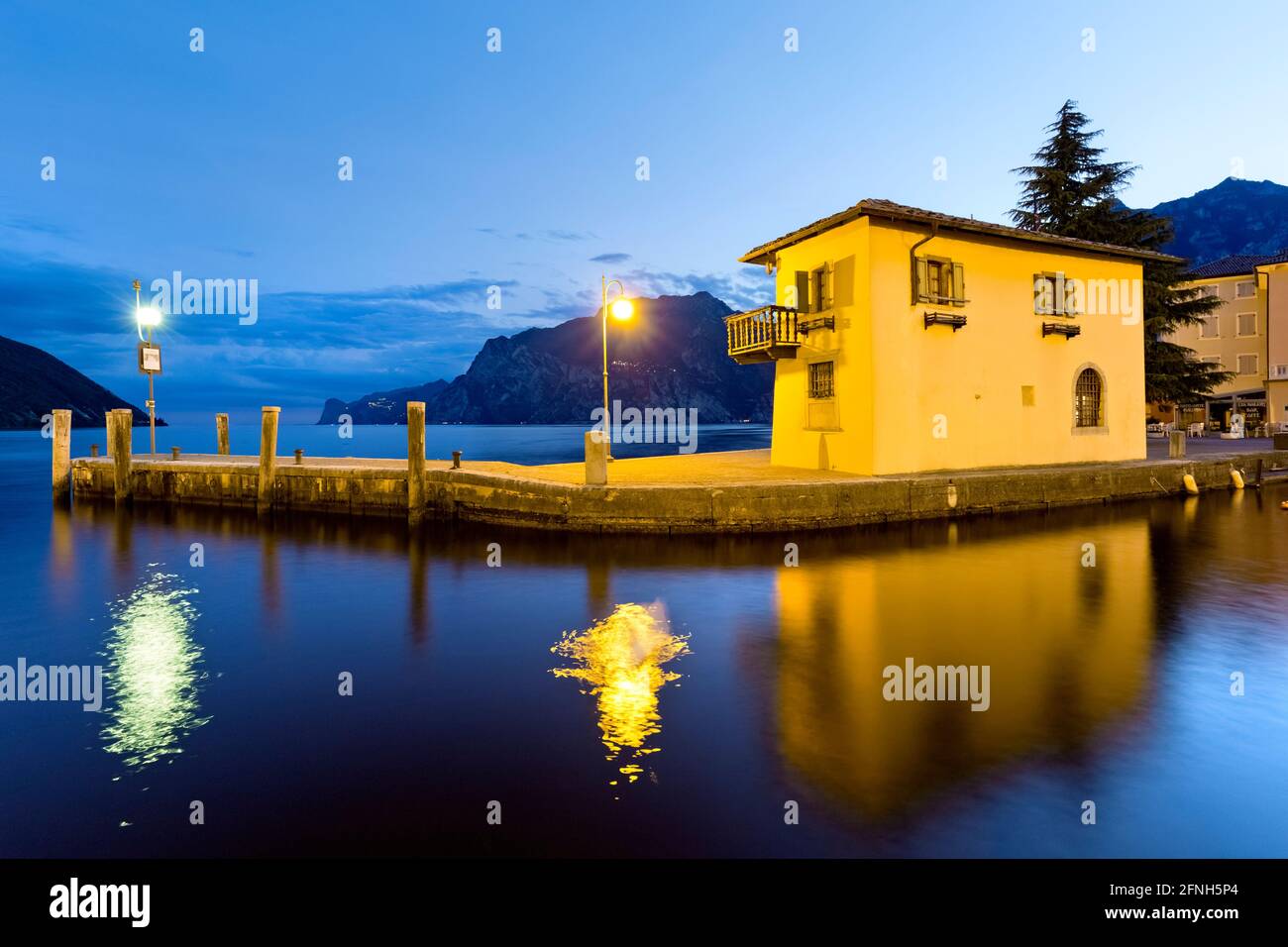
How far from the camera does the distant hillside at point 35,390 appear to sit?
16650 cm

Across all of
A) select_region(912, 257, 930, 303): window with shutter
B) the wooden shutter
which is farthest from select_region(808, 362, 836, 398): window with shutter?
select_region(912, 257, 930, 303): window with shutter

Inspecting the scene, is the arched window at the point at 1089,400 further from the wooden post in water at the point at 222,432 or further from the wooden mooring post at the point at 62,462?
the wooden mooring post at the point at 62,462

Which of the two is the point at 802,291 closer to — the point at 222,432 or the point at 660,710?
the point at 660,710

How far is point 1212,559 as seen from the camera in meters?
14.4

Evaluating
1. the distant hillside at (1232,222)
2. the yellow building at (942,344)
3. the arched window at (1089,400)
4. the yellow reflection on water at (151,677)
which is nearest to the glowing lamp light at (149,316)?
the yellow reflection on water at (151,677)

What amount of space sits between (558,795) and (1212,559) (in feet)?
50.9

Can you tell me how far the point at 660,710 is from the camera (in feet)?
22.2

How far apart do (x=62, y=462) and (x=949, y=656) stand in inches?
1298

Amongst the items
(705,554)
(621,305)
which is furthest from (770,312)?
(705,554)

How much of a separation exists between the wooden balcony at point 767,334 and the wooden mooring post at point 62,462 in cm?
2523

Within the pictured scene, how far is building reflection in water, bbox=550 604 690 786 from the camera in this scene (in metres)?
6.05

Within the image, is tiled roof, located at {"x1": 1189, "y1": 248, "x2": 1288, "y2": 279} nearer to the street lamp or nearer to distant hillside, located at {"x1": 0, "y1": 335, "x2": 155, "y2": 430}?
the street lamp

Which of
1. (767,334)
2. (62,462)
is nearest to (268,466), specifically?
(62,462)

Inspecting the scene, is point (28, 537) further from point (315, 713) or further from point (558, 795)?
point (558, 795)
